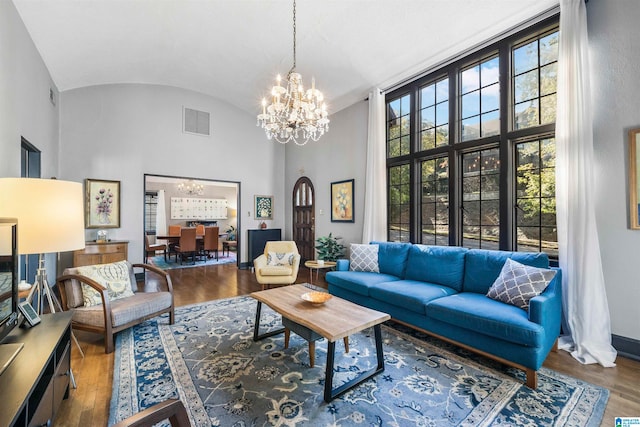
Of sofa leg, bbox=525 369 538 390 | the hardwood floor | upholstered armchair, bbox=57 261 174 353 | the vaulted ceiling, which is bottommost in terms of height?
the hardwood floor

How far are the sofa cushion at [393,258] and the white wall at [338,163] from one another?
1.24 metres

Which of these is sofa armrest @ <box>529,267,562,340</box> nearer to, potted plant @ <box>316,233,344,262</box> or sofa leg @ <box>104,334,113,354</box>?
potted plant @ <box>316,233,344,262</box>

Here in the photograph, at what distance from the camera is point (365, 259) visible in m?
3.97

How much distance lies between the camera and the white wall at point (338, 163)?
17.1ft

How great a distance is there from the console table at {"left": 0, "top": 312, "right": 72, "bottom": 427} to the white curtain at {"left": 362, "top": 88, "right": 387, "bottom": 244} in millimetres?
3842

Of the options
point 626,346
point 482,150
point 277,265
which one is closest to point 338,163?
point 277,265

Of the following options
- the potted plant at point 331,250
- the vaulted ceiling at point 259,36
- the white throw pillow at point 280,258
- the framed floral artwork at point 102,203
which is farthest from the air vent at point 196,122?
the potted plant at point 331,250

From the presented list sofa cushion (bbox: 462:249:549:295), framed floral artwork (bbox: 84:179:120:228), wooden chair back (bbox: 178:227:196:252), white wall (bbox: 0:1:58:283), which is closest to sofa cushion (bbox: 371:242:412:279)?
sofa cushion (bbox: 462:249:549:295)

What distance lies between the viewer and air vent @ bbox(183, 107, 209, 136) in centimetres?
598

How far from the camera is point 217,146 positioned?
6371 mm

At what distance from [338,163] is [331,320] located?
4008 millimetres

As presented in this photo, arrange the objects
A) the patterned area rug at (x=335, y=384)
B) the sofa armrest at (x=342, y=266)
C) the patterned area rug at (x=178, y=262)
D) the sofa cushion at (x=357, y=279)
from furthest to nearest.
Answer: the patterned area rug at (x=178, y=262)
the sofa armrest at (x=342, y=266)
the sofa cushion at (x=357, y=279)
the patterned area rug at (x=335, y=384)

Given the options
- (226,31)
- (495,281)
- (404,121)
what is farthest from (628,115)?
(226,31)

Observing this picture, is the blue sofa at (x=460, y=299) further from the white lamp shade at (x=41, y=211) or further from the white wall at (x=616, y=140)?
the white lamp shade at (x=41, y=211)
